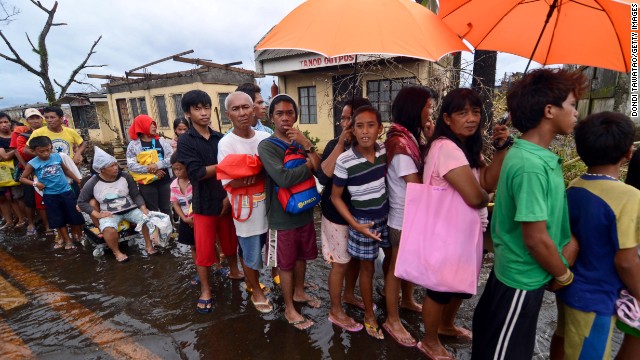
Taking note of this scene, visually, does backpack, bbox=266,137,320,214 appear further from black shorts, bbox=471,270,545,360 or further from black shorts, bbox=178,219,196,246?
black shorts, bbox=178,219,196,246

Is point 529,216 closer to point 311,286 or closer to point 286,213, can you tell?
point 286,213

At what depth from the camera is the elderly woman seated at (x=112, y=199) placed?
4.11m

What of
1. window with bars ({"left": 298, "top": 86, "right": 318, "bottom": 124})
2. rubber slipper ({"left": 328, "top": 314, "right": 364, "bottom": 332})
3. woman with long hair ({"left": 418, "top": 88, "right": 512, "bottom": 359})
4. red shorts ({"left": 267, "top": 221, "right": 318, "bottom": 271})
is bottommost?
rubber slipper ({"left": 328, "top": 314, "right": 364, "bottom": 332})

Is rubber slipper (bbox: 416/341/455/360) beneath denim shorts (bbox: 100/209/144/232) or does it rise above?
beneath

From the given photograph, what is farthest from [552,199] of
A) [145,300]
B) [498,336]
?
[145,300]

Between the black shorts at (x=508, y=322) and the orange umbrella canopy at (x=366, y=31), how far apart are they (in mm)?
1426

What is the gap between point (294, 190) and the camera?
2.52 meters

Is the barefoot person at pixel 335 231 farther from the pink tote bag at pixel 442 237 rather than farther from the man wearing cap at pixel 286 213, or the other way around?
the pink tote bag at pixel 442 237

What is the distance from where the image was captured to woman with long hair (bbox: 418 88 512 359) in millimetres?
1866

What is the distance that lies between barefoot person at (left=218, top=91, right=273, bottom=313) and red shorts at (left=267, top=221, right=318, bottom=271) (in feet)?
0.48

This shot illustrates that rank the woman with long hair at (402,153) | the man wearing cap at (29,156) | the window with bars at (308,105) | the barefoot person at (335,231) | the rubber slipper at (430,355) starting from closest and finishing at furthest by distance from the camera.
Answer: the woman with long hair at (402,153) < the rubber slipper at (430,355) < the barefoot person at (335,231) < the man wearing cap at (29,156) < the window with bars at (308,105)

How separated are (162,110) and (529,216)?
17.3 m

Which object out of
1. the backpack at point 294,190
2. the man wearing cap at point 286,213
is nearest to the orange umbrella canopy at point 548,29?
the man wearing cap at point 286,213

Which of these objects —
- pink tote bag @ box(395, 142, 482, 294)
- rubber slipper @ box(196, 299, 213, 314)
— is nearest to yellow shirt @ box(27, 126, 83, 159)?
rubber slipper @ box(196, 299, 213, 314)
